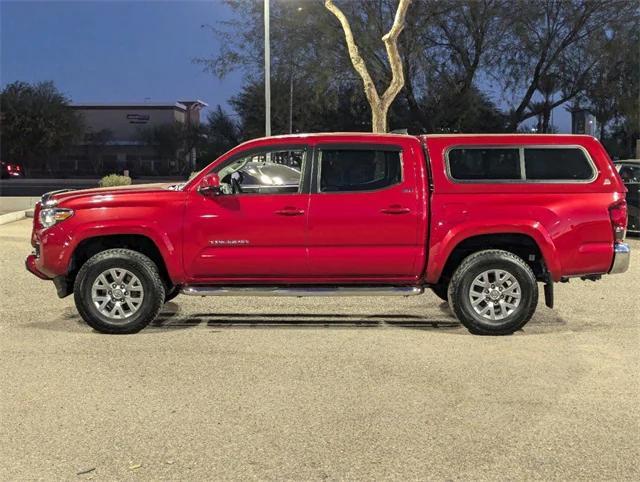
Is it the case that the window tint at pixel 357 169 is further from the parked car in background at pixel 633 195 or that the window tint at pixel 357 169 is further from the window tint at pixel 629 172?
the window tint at pixel 629 172

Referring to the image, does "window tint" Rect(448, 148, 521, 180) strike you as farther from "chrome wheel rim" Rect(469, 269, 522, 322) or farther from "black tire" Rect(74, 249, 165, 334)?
"black tire" Rect(74, 249, 165, 334)

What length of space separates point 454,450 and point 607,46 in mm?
27802

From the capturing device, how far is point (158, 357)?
5562 millimetres

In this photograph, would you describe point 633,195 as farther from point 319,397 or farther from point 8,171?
point 8,171

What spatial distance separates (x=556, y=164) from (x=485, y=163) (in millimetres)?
680

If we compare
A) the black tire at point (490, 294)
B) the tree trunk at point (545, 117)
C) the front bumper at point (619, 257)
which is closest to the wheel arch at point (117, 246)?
the black tire at point (490, 294)

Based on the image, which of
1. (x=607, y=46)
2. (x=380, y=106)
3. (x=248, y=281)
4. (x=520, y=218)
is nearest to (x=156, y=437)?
(x=248, y=281)

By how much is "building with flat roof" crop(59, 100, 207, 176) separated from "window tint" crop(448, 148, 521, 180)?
47108 mm

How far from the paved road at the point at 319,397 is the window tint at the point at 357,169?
1.41 m

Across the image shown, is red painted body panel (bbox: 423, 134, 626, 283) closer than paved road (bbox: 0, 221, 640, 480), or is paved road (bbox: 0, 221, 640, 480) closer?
paved road (bbox: 0, 221, 640, 480)

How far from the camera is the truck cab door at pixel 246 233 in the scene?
6.21 meters

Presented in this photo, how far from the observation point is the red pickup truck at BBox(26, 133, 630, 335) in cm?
620

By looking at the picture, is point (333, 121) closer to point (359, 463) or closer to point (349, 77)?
point (349, 77)

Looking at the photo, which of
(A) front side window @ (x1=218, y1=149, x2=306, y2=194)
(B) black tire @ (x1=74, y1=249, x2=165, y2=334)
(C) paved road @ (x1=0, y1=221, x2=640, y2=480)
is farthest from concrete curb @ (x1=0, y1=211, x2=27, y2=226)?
(A) front side window @ (x1=218, y1=149, x2=306, y2=194)
